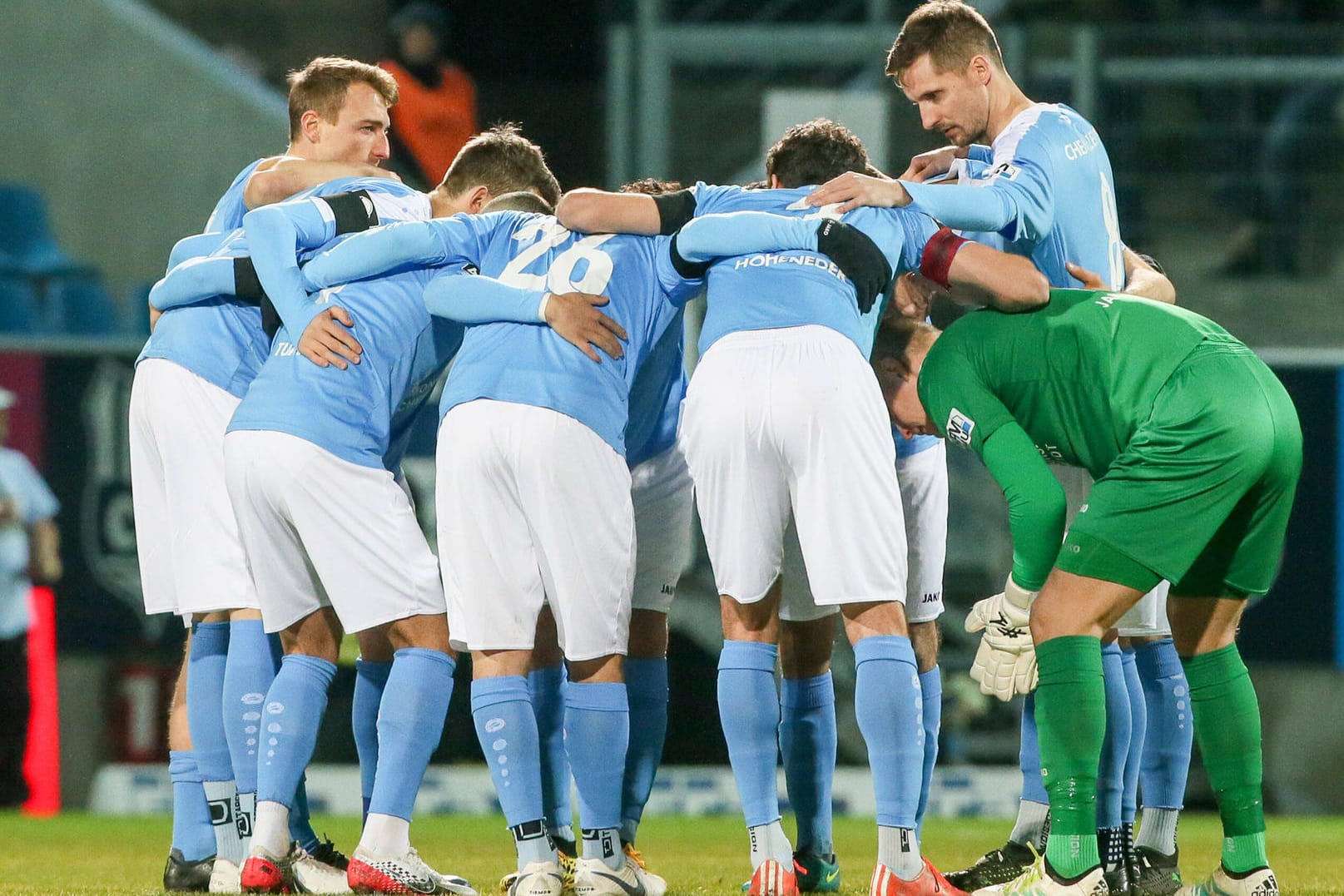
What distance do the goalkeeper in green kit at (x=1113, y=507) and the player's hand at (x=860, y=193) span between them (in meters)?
0.40

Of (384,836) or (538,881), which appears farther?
(384,836)

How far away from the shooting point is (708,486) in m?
4.34

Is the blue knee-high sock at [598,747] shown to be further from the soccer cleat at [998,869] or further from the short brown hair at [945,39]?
the short brown hair at [945,39]

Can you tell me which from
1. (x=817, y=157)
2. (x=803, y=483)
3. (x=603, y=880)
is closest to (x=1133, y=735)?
(x=803, y=483)

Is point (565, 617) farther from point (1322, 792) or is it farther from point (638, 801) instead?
point (1322, 792)

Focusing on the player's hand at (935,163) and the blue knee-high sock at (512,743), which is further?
the player's hand at (935,163)

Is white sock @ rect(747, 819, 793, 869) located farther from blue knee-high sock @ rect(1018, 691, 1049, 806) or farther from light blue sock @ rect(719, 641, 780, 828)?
blue knee-high sock @ rect(1018, 691, 1049, 806)

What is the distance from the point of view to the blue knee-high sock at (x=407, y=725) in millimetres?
4355

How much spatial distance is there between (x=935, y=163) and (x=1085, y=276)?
88 cm

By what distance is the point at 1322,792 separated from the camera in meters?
8.86

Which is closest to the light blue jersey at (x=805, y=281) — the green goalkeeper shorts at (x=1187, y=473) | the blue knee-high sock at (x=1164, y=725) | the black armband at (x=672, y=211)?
the black armband at (x=672, y=211)

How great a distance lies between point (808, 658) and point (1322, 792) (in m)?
5.21

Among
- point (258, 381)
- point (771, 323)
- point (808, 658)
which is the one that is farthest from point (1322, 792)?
point (258, 381)

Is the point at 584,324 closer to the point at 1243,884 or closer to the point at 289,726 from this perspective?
the point at 289,726
